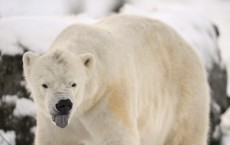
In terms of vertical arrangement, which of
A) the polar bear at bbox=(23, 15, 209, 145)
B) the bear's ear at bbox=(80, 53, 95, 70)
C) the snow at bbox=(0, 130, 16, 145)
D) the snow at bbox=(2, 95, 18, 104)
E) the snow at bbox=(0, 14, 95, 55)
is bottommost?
the snow at bbox=(0, 130, 16, 145)

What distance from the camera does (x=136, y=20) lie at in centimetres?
516

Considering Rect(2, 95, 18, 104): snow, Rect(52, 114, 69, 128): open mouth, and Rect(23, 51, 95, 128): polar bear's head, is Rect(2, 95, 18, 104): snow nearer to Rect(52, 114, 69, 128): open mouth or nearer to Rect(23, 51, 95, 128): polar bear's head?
Rect(23, 51, 95, 128): polar bear's head

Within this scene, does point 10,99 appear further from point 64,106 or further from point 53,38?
point 64,106

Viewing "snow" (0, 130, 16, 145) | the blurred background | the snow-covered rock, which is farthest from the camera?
the snow-covered rock

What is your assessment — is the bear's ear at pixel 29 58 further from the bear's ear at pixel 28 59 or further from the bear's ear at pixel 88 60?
the bear's ear at pixel 88 60

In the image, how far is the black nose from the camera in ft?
12.1

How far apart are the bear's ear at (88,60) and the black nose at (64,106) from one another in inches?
13.7

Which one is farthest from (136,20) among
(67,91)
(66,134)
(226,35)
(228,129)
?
(226,35)

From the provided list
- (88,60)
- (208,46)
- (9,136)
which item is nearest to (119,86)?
(88,60)

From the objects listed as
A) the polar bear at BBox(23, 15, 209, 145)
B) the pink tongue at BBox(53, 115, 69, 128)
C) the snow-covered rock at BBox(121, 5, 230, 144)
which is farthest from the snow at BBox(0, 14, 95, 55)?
the pink tongue at BBox(53, 115, 69, 128)

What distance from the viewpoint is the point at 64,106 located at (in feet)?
12.1

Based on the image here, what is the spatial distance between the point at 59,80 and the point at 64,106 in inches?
6.0

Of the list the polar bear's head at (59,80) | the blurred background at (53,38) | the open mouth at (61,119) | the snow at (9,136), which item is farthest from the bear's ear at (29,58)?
the snow at (9,136)

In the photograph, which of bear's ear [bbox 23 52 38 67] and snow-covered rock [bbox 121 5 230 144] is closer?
bear's ear [bbox 23 52 38 67]
